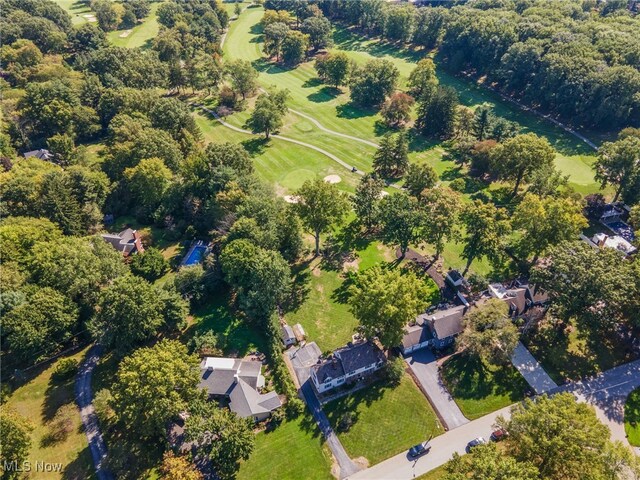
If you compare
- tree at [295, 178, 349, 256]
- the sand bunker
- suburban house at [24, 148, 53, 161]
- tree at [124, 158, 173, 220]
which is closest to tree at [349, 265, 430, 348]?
tree at [295, 178, 349, 256]

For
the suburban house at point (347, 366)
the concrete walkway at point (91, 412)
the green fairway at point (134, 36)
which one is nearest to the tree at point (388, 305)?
Result: the suburban house at point (347, 366)

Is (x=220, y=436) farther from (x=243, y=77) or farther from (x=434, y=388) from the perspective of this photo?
(x=243, y=77)

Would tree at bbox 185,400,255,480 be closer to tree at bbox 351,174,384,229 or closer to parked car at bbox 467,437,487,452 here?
parked car at bbox 467,437,487,452

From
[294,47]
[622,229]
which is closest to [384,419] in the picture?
[622,229]

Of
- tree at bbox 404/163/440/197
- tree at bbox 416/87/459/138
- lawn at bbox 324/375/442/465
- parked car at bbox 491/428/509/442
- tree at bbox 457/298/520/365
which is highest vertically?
tree at bbox 416/87/459/138

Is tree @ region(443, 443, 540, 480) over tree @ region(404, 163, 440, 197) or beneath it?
beneath

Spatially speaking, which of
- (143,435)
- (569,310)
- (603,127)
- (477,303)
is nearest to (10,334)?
(143,435)

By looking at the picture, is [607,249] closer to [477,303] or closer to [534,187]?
[477,303]
